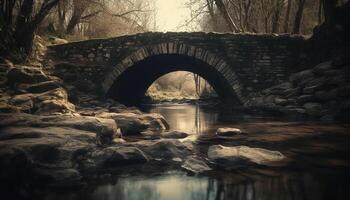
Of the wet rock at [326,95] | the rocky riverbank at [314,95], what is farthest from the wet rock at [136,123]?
the wet rock at [326,95]

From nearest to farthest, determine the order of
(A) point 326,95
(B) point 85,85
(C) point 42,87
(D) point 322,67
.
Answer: (A) point 326,95
(C) point 42,87
(D) point 322,67
(B) point 85,85

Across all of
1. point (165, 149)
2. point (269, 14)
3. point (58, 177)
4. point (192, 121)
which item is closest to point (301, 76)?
point (192, 121)

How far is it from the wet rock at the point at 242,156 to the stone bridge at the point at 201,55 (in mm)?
8811

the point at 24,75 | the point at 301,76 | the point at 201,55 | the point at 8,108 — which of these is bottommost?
the point at 8,108

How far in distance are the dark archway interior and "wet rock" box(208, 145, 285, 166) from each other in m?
9.11

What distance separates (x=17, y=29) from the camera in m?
13.8

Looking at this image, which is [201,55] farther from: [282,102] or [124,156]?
[124,156]

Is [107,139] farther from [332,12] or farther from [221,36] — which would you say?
[332,12]

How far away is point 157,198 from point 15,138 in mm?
2762

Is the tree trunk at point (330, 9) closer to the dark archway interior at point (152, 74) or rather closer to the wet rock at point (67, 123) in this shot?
→ the dark archway interior at point (152, 74)

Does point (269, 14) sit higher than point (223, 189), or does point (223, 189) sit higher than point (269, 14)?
point (269, 14)

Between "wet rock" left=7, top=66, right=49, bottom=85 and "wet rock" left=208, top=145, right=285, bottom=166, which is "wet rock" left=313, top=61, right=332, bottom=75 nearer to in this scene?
"wet rock" left=208, top=145, right=285, bottom=166

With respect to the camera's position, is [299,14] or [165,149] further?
[299,14]

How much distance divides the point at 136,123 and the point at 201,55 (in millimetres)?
6050
